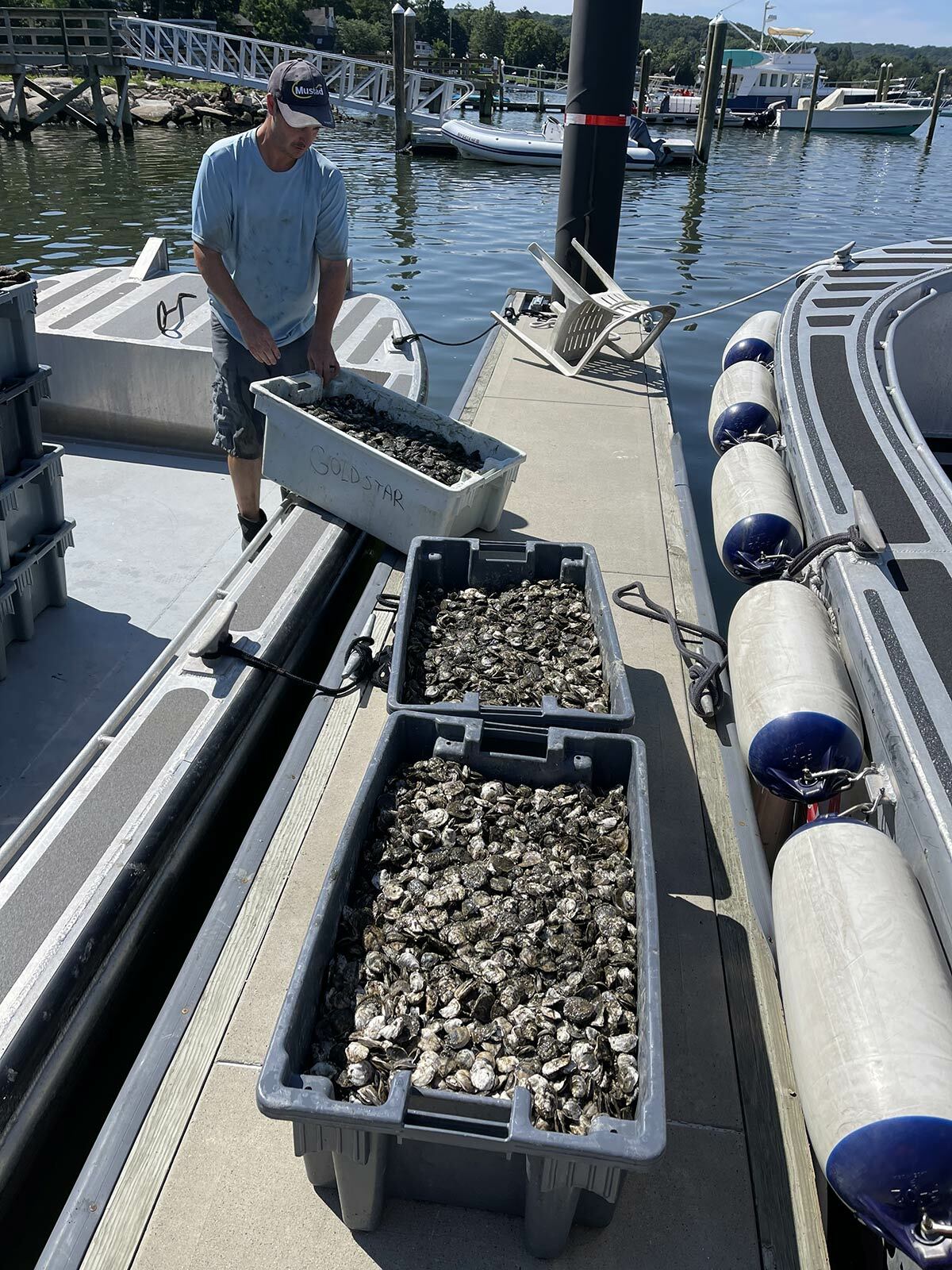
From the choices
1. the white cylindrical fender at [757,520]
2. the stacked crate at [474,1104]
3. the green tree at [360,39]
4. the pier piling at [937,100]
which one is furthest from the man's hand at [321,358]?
the green tree at [360,39]

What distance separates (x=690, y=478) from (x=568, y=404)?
1781mm

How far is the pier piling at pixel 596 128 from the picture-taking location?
607cm

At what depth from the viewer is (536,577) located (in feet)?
11.0

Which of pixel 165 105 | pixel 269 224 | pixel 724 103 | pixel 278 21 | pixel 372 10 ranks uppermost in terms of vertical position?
pixel 372 10

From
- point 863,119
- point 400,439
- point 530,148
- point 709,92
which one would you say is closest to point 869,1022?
point 400,439

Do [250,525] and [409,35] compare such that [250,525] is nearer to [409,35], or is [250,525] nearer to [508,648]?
[508,648]

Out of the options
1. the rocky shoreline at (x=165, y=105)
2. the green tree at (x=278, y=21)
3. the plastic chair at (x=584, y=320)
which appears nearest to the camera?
the plastic chair at (x=584, y=320)

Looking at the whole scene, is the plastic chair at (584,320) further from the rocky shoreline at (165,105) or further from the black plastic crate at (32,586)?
the rocky shoreline at (165,105)

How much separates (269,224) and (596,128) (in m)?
3.78

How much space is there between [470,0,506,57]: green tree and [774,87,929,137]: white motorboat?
67.5m

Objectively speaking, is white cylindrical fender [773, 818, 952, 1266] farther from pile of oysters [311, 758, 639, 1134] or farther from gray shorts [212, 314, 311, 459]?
gray shorts [212, 314, 311, 459]

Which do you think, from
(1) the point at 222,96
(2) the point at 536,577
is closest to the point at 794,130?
(1) the point at 222,96

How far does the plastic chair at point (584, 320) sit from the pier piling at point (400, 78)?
21.4m

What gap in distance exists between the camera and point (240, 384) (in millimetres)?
4078
